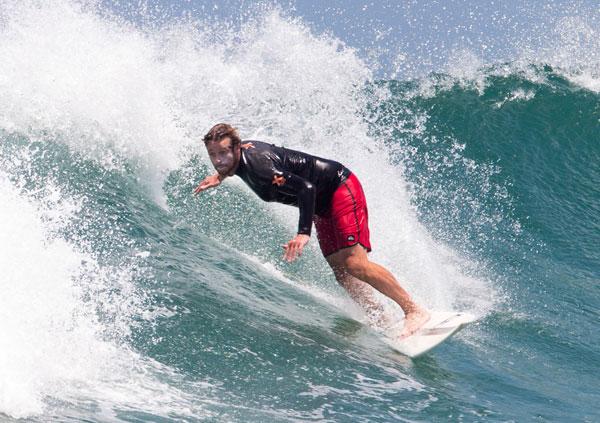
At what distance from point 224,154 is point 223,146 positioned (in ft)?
0.21

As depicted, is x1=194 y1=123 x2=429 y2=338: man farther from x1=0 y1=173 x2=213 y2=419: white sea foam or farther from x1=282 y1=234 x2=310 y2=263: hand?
x1=0 y1=173 x2=213 y2=419: white sea foam

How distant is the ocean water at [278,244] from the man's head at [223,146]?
3.75 ft

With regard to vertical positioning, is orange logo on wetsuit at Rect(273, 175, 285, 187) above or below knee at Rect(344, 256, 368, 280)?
above

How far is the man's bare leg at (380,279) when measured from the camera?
261 inches

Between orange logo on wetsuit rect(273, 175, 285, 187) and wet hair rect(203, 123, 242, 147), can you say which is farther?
orange logo on wetsuit rect(273, 175, 285, 187)

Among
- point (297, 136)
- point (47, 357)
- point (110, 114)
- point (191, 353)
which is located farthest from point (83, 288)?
point (297, 136)

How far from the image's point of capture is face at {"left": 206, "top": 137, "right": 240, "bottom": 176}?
6000 millimetres

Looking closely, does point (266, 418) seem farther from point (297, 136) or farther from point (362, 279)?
point (297, 136)

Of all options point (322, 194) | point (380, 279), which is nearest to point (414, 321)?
point (380, 279)

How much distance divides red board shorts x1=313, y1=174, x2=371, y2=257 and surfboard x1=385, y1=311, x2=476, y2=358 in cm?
80

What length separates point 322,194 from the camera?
6668 millimetres

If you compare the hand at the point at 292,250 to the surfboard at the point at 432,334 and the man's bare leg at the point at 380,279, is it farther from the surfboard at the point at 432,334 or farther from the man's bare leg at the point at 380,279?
the surfboard at the point at 432,334

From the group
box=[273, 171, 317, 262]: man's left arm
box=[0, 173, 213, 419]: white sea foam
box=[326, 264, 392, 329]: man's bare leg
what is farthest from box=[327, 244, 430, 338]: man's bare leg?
box=[0, 173, 213, 419]: white sea foam

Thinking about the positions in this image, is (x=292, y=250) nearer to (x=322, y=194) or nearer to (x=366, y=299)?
(x=322, y=194)
